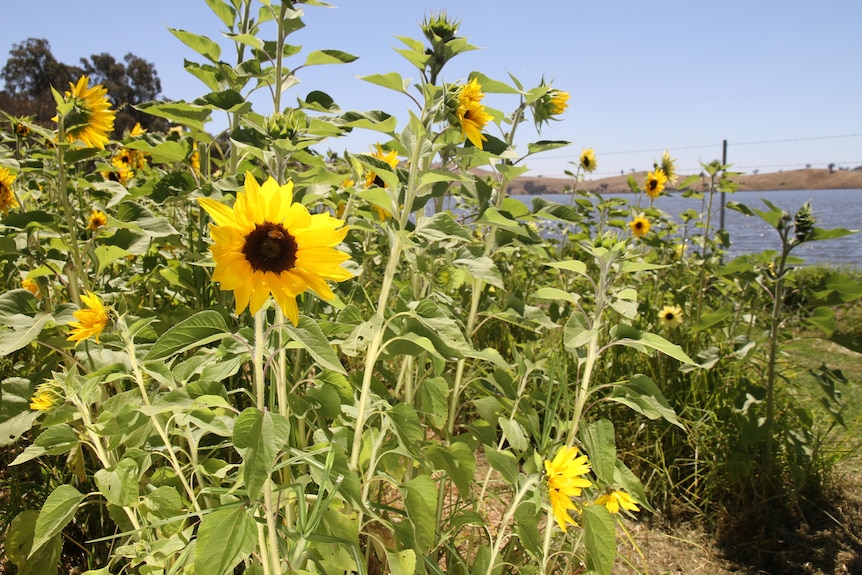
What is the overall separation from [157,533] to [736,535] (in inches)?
83.4

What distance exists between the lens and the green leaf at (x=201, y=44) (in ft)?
4.90

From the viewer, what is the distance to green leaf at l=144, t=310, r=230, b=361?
3.26 feet

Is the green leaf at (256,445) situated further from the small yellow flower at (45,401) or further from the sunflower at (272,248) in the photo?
the small yellow flower at (45,401)

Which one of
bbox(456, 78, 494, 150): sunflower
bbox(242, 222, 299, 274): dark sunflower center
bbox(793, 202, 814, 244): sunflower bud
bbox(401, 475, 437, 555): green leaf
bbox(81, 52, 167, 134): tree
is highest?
bbox(81, 52, 167, 134): tree

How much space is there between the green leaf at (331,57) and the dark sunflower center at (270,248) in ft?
2.01

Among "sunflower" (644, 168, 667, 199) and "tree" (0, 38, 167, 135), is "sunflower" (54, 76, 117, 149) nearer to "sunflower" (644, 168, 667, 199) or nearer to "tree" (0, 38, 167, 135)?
"sunflower" (644, 168, 667, 199)

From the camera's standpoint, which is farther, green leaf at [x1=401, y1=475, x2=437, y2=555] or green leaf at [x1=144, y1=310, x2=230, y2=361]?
green leaf at [x1=401, y1=475, x2=437, y2=555]

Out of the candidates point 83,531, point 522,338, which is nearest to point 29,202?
point 83,531

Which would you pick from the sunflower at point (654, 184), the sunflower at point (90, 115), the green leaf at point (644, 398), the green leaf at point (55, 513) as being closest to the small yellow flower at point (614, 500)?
the green leaf at point (644, 398)

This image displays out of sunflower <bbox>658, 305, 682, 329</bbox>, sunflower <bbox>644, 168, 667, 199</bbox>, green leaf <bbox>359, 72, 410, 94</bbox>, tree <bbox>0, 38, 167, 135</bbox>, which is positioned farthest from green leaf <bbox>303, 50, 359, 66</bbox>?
tree <bbox>0, 38, 167, 135</bbox>

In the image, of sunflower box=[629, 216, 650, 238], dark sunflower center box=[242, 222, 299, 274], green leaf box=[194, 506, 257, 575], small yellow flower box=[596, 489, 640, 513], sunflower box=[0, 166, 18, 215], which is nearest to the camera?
green leaf box=[194, 506, 257, 575]

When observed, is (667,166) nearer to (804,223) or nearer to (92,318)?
(804,223)

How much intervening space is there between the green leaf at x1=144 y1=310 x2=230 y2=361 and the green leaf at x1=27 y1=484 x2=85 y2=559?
398mm

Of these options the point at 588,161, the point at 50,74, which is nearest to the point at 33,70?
the point at 50,74
